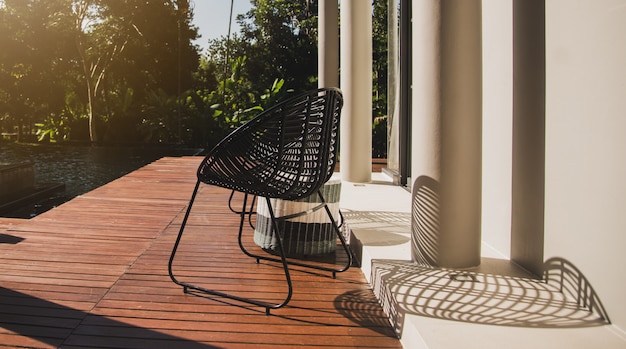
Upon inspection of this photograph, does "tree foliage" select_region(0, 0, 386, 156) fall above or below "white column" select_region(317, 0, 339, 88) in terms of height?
above

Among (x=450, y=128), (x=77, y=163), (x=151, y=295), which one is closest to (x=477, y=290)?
(x=450, y=128)

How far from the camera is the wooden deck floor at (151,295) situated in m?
1.65

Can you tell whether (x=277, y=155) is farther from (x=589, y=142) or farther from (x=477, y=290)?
(x=589, y=142)

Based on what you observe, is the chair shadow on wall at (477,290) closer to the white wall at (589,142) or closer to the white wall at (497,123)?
the white wall at (589,142)

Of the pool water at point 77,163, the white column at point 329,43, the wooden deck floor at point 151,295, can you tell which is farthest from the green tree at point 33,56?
the wooden deck floor at point 151,295

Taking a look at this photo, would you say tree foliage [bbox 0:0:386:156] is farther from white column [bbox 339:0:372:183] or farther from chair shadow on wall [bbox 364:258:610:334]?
chair shadow on wall [bbox 364:258:610:334]

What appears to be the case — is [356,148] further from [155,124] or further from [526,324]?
[155,124]

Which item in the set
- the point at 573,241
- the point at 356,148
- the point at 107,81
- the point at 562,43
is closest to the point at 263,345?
the point at 573,241

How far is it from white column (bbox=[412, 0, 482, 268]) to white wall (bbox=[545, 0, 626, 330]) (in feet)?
0.83

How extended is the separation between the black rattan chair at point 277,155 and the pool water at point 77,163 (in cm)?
607

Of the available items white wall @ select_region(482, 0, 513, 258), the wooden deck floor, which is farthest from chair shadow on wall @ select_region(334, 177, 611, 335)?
white wall @ select_region(482, 0, 513, 258)

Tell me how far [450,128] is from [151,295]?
1.28 m

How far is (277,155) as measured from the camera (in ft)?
6.31

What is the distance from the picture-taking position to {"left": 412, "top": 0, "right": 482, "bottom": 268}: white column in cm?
196
